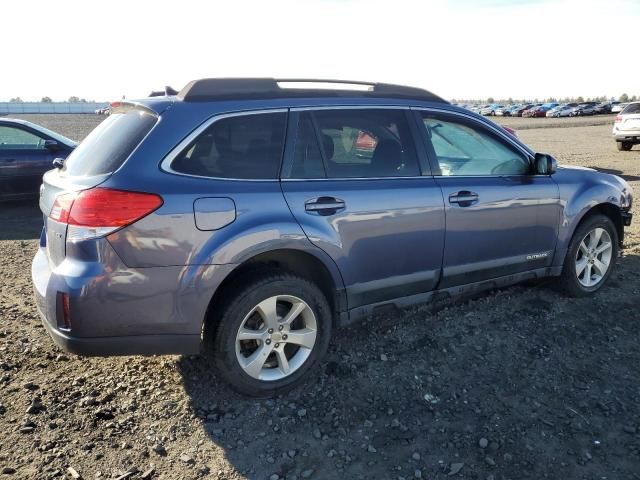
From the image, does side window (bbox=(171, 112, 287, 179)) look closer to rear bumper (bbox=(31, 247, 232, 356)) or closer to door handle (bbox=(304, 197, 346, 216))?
door handle (bbox=(304, 197, 346, 216))

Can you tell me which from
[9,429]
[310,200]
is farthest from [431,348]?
[9,429]

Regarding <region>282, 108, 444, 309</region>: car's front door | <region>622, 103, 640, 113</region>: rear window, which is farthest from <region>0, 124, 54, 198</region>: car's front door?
<region>622, 103, 640, 113</region>: rear window

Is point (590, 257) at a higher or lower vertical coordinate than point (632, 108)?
lower

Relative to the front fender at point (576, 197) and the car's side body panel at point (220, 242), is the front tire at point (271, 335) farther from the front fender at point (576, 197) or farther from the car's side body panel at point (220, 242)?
the front fender at point (576, 197)

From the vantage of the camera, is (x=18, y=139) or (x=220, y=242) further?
(x=18, y=139)

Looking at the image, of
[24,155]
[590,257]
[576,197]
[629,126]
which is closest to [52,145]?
[24,155]

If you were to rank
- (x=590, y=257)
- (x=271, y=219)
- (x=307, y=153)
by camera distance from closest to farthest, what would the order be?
(x=271, y=219), (x=307, y=153), (x=590, y=257)

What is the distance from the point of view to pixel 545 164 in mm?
4305

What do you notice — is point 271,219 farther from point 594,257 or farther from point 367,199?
point 594,257

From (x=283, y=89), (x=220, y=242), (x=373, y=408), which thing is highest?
(x=283, y=89)

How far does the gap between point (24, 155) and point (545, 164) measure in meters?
7.57

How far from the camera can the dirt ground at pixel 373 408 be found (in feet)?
9.07

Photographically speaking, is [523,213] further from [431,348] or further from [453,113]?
[431,348]

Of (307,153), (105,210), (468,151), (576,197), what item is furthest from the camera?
(576,197)
